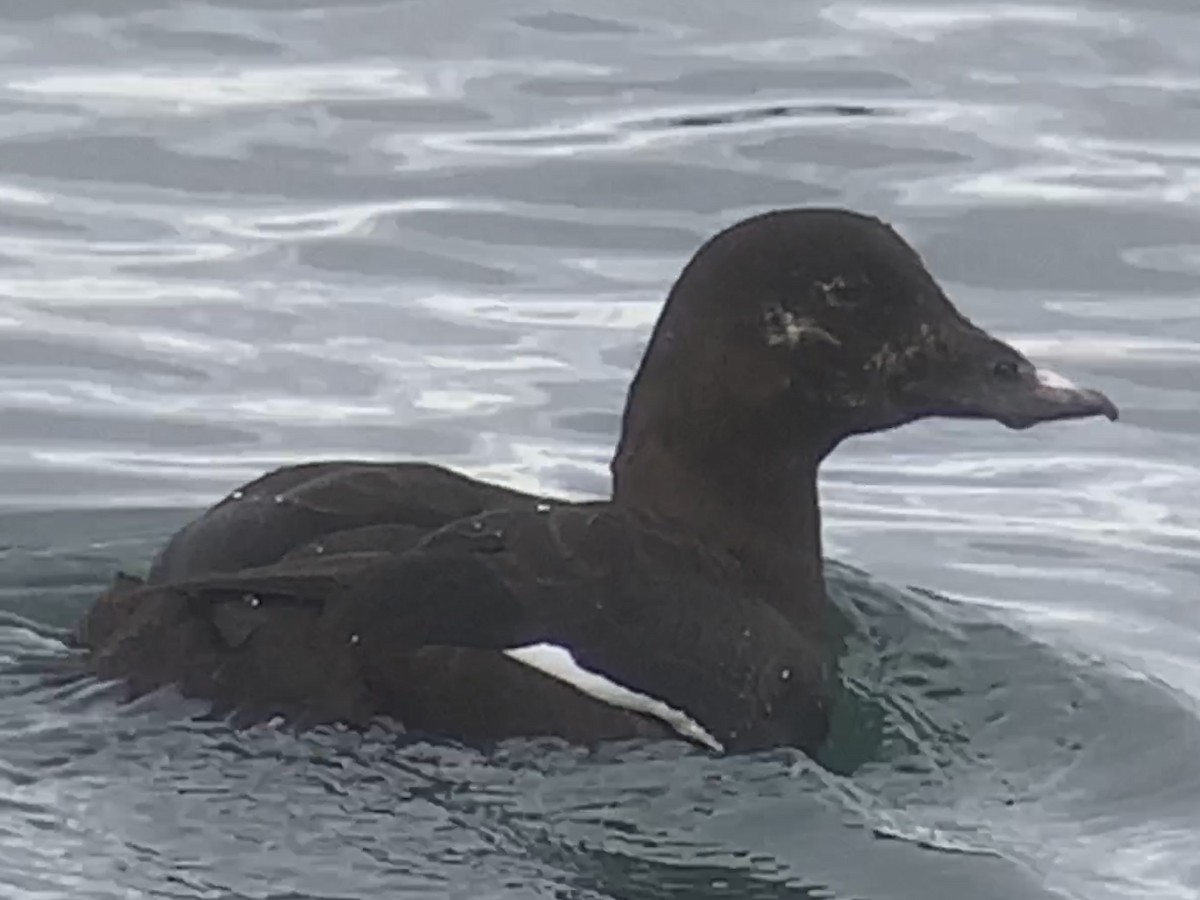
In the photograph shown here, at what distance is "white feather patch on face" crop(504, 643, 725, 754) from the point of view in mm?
5766

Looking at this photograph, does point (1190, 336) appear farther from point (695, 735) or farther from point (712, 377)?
point (695, 735)

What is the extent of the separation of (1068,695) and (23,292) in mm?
3690

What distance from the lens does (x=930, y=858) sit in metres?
5.85

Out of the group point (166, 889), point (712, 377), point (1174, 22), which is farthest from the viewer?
point (1174, 22)

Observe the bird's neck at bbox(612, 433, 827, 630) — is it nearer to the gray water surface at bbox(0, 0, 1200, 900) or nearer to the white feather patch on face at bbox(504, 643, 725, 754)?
the gray water surface at bbox(0, 0, 1200, 900)

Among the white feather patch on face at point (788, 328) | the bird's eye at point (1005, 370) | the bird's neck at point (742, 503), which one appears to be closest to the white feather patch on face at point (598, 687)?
the bird's neck at point (742, 503)

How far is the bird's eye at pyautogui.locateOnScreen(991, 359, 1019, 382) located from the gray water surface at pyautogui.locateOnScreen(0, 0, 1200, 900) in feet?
2.10

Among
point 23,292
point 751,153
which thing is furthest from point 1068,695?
point 751,153

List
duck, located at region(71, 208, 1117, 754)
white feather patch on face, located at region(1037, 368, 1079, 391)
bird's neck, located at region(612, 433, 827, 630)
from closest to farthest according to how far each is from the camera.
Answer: duck, located at region(71, 208, 1117, 754) → bird's neck, located at region(612, 433, 827, 630) → white feather patch on face, located at region(1037, 368, 1079, 391)

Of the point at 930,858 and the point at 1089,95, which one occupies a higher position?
the point at 1089,95

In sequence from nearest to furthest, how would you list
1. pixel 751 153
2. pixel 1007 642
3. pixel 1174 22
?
pixel 1007 642, pixel 751 153, pixel 1174 22

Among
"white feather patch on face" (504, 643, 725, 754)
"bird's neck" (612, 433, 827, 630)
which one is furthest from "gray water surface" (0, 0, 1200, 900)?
"bird's neck" (612, 433, 827, 630)

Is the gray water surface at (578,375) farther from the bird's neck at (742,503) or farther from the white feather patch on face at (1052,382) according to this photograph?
the white feather patch on face at (1052,382)

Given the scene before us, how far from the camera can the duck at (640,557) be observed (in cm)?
575
